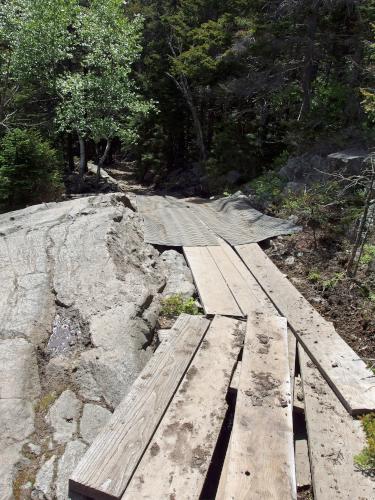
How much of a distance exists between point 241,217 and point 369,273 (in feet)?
13.2

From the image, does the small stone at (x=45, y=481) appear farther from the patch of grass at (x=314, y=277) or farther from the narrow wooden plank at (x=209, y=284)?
the patch of grass at (x=314, y=277)

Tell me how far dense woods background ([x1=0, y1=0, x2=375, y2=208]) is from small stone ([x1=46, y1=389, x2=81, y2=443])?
8.33 metres

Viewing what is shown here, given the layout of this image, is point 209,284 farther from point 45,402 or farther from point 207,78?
point 207,78

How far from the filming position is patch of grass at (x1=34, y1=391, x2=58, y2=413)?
348cm

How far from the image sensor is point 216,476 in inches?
124

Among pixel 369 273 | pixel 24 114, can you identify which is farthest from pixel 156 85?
pixel 369 273

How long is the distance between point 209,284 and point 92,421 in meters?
3.04

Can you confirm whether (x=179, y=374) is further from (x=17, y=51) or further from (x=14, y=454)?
(x=17, y=51)

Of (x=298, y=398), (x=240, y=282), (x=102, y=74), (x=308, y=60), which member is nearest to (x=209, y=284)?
(x=240, y=282)

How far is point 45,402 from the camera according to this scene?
356 centimetres

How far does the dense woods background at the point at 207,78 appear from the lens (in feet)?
40.9

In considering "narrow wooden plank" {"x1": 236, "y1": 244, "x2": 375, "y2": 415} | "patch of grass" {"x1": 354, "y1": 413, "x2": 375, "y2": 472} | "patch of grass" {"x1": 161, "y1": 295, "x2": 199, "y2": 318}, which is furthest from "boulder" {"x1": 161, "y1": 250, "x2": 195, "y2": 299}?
"patch of grass" {"x1": 354, "y1": 413, "x2": 375, "y2": 472}

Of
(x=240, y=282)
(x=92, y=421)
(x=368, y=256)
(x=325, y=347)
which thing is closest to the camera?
(x=92, y=421)

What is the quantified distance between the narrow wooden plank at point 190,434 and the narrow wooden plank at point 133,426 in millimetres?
63
